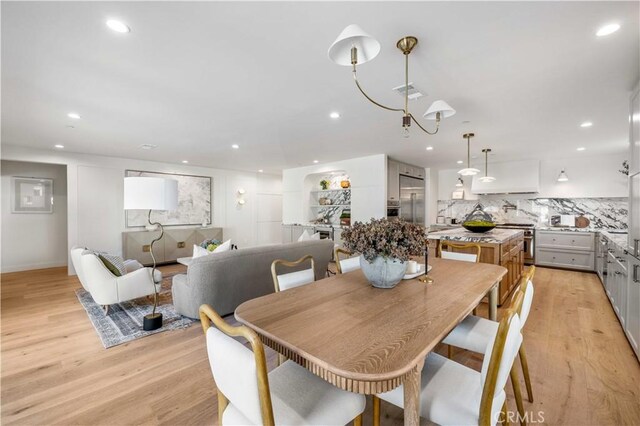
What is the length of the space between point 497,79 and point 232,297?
3297mm

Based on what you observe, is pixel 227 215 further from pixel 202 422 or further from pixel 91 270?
pixel 202 422

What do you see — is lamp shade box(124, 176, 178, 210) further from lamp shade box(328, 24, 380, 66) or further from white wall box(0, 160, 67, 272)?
white wall box(0, 160, 67, 272)

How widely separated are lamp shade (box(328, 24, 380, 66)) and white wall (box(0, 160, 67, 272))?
7.25 metres

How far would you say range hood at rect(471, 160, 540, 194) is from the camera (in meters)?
5.86

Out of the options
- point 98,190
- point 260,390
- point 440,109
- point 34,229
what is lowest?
point 260,390

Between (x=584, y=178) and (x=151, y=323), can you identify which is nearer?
(x=151, y=323)

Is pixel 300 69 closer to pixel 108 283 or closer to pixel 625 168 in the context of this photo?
pixel 108 283

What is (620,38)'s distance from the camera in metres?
1.76

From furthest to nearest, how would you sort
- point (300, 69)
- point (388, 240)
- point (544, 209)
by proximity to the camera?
1. point (544, 209)
2. point (300, 69)
3. point (388, 240)

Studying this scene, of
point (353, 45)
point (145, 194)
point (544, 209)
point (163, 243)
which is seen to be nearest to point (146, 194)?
point (145, 194)

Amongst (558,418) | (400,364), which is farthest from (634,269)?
(400,364)

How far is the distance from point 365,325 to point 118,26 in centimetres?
219

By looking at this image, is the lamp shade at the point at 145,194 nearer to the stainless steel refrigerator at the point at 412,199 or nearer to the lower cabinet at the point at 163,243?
→ the lower cabinet at the point at 163,243

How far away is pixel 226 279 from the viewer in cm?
301
